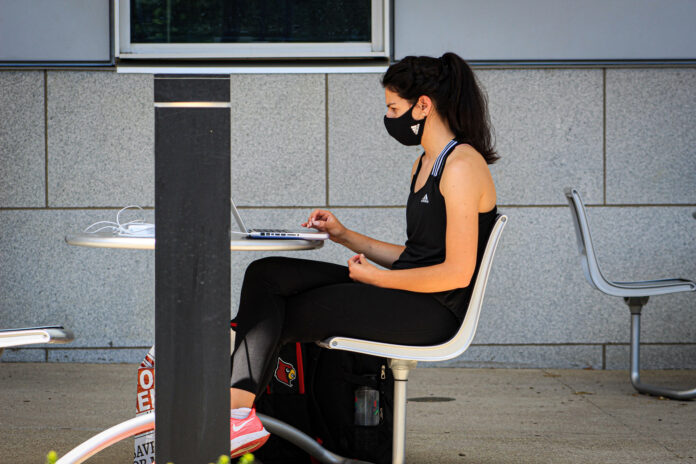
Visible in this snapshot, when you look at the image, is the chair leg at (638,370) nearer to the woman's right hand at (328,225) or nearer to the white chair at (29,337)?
the woman's right hand at (328,225)

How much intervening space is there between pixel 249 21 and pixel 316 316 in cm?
321

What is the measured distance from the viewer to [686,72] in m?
5.15

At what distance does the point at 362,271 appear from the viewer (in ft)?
8.48

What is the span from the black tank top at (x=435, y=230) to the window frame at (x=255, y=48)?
2655 millimetres

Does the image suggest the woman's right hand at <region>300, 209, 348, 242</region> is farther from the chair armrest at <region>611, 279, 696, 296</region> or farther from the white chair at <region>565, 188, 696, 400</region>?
the chair armrest at <region>611, 279, 696, 296</region>

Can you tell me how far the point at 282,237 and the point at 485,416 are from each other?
1892 mm

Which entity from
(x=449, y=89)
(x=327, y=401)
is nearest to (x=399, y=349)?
(x=327, y=401)

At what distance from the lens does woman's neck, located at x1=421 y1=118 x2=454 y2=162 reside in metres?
2.76

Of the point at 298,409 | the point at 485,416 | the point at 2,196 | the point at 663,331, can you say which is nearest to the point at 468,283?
the point at 298,409

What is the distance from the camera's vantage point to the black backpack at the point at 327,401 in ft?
9.47

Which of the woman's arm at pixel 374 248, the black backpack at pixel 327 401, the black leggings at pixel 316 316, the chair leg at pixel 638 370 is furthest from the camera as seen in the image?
the chair leg at pixel 638 370

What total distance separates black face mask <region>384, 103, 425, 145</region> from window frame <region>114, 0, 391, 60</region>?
8.10 ft

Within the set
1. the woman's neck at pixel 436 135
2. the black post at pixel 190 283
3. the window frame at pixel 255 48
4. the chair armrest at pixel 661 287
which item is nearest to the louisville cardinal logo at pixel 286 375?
the woman's neck at pixel 436 135

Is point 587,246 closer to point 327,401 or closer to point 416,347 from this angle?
point 327,401
